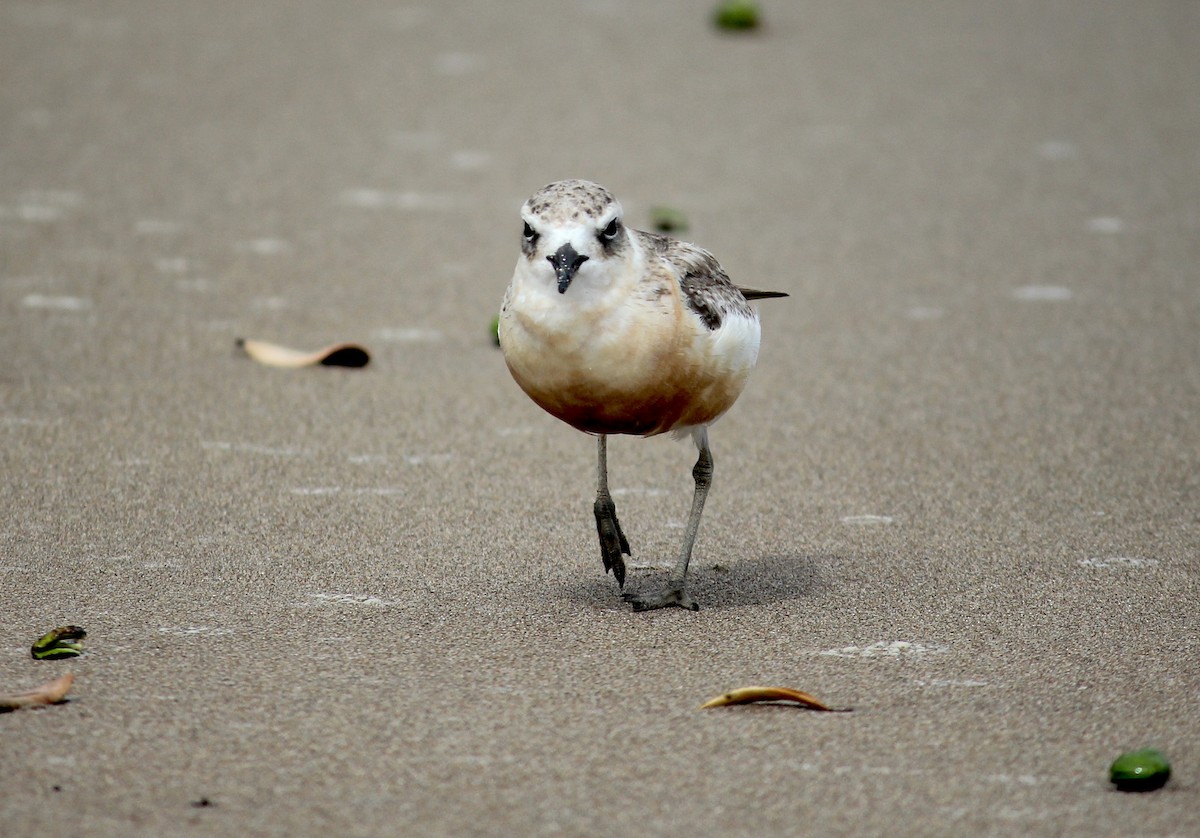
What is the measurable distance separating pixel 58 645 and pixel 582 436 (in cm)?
217

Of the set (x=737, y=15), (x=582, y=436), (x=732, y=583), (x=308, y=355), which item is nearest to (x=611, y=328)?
(x=732, y=583)

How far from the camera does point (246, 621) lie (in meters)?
3.66

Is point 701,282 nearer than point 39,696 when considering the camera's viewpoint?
No

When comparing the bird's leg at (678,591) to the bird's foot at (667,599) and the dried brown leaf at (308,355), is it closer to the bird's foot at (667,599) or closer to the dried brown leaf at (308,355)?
the bird's foot at (667,599)

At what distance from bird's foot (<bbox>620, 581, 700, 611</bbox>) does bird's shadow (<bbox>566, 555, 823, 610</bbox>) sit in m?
0.04

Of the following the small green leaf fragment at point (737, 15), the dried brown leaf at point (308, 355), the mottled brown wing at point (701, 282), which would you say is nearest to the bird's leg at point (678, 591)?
the mottled brown wing at point (701, 282)

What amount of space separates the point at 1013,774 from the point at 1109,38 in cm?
711

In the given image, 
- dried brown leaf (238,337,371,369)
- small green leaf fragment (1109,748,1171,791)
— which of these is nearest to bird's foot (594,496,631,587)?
small green leaf fragment (1109,748,1171,791)

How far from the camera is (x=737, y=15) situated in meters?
8.91

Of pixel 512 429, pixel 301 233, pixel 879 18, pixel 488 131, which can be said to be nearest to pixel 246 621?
pixel 512 429

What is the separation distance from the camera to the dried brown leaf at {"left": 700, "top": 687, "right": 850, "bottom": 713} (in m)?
3.20

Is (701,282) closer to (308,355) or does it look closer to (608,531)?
(608,531)

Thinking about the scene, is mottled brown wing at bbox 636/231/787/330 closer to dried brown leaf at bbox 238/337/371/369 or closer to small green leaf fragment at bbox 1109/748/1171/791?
small green leaf fragment at bbox 1109/748/1171/791

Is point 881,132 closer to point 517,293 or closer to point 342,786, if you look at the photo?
point 517,293
